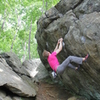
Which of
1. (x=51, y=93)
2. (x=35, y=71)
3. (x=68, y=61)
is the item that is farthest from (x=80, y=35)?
(x=35, y=71)

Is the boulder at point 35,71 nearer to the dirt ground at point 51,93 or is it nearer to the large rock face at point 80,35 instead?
the dirt ground at point 51,93

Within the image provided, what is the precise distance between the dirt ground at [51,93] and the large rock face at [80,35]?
827mm

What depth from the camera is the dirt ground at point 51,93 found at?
1037 centimetres

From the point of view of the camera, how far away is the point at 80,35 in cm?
720

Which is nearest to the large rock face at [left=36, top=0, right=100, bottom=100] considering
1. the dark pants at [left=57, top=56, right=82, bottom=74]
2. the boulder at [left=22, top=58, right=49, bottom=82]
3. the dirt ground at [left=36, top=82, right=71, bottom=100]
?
the dark pants at [left=57, top=56, right=82, bottom=74]

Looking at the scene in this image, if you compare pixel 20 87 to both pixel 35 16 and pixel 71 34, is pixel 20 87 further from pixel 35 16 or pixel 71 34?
pixel 35 16

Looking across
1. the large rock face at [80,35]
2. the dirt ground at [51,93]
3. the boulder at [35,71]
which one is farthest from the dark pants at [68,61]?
the boulder at [35,71]

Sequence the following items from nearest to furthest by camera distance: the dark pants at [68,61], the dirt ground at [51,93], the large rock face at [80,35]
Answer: the large rock face at [80,35], the dark pants at [68,61], the dirt ground at [51,93]

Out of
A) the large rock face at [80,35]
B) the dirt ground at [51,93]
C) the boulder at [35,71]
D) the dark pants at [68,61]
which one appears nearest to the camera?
the large rock face at [80,35]

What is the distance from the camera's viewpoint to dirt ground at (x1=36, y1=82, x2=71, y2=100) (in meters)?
10.4

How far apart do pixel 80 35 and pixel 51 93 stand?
5.98 m

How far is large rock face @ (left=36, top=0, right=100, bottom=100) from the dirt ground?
2.71 ft

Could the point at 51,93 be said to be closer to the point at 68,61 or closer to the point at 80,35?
the point at 68,61

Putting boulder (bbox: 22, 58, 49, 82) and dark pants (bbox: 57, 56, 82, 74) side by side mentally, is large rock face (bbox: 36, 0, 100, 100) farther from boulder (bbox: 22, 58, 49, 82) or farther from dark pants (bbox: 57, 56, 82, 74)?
boulder (bbox: 22, 58, 49, 82)
